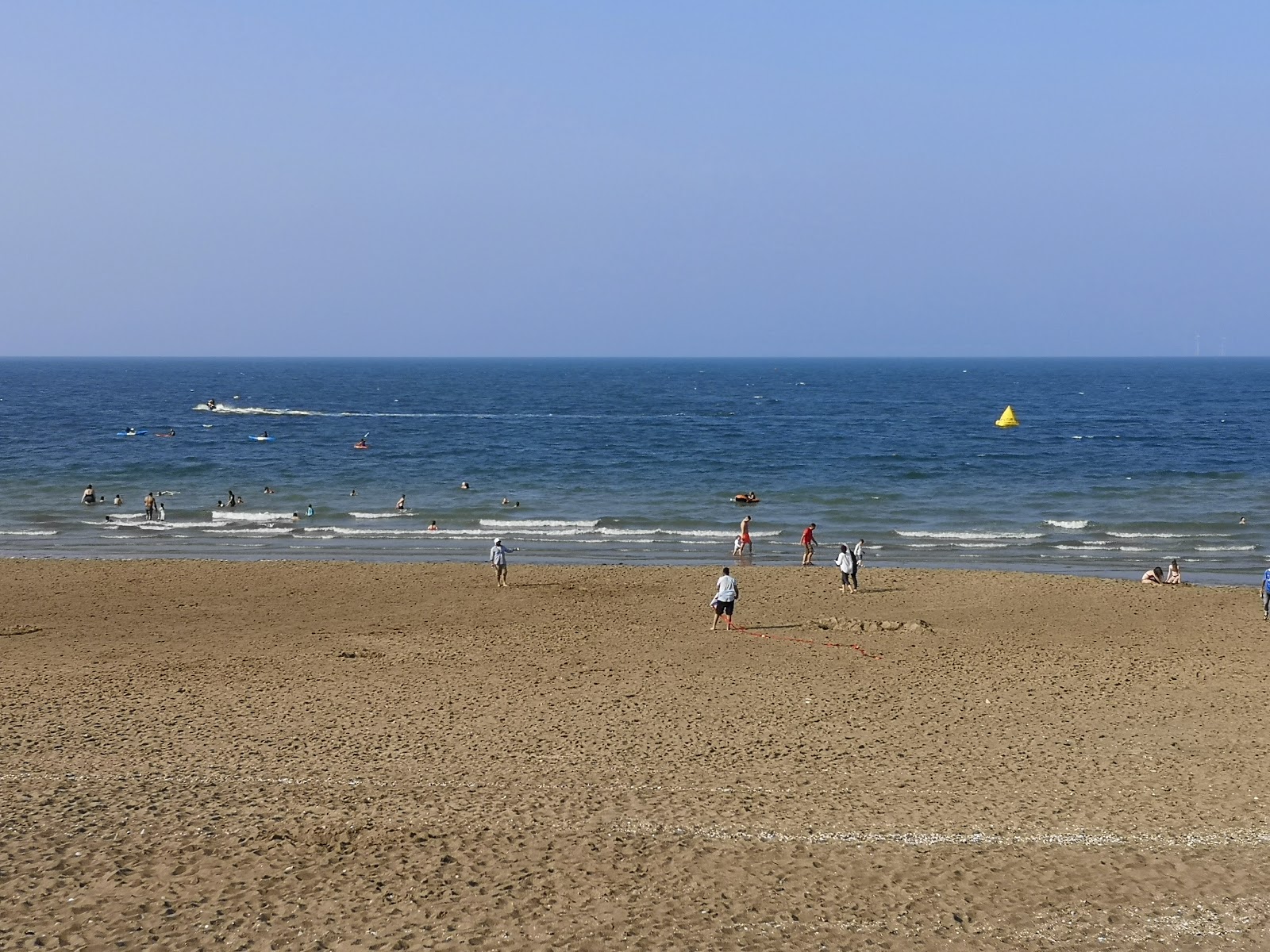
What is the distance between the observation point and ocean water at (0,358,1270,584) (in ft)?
120

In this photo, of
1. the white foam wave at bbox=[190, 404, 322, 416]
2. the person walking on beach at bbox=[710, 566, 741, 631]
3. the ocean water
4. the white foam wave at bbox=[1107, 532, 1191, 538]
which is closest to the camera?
the person walking on beach at bbox=[710, 566, 741, 631]

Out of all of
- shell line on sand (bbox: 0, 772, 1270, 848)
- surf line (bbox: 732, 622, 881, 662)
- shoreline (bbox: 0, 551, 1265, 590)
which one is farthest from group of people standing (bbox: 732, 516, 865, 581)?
shell line on sand (bbox: 0, 772, 1270, 848)

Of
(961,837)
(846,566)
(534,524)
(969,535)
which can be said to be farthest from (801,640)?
(534,524)

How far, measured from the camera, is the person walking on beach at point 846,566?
27.0m

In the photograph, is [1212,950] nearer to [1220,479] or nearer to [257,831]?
[257,831]

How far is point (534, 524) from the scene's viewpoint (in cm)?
4141

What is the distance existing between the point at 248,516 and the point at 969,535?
26041mm

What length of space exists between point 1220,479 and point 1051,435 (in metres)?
28.4

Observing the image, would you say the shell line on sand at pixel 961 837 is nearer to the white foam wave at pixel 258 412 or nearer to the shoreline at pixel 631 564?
the shoreline at pixel 631 564

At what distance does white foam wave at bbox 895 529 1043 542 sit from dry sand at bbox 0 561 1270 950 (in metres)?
14.3

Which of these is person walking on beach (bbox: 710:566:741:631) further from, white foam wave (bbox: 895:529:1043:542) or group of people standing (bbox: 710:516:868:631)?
white foam wave (bbox: 895:529:1043:542)

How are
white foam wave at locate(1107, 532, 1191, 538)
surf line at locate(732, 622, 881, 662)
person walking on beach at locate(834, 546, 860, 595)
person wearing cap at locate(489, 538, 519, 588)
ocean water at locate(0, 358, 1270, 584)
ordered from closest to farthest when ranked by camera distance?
surf line at locate(732, 622, 881, 662) < person walking on beach at locate(834, 546, 860, 595) < person wearing cap at locate(489, 538, 519, 588) < ocean water at locate(0, 358, 1270, 584) < white foam wave at locate(1107, 532, 1191, 538)

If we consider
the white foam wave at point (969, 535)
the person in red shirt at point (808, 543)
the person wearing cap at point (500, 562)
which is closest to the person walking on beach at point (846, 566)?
the person in red shirt at point (808, 543)

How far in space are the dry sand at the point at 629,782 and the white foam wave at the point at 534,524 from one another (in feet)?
54.1
